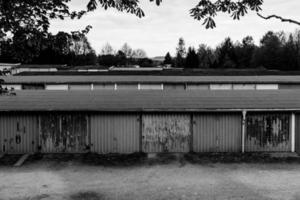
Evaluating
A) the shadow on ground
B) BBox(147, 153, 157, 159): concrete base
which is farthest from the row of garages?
the shadow on ground

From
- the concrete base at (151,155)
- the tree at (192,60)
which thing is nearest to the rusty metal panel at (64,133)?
the concrete base at (151,155)

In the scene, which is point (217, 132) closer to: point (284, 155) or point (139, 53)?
point (284, 155)

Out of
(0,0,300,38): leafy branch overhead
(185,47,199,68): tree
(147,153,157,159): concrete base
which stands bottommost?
(147,153,157,159): concrete base

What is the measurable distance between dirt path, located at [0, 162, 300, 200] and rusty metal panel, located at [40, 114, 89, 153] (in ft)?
6.48

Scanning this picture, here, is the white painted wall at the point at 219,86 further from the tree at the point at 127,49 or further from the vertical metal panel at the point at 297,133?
the tree at the point at 127,49

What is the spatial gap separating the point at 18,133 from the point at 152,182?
344 inches

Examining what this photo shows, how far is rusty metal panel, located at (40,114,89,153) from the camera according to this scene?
63.4 feet

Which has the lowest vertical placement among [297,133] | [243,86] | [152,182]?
[152,182]

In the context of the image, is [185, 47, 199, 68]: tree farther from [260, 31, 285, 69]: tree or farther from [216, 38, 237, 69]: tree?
[260, 31, 285, 69]: tree

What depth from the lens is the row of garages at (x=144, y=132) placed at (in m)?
19.3

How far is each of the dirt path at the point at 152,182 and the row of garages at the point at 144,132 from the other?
2.28m

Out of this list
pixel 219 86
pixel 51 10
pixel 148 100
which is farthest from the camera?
pixel 219 86

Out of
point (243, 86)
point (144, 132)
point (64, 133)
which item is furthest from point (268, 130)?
point (243, 86)

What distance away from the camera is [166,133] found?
1945 cm
